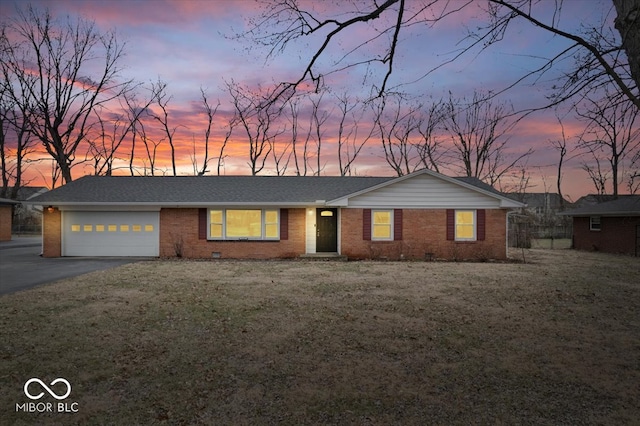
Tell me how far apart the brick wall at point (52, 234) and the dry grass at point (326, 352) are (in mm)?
9770

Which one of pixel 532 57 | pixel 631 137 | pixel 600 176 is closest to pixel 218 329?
pixel 532 57

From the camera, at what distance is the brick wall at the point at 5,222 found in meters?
30.3

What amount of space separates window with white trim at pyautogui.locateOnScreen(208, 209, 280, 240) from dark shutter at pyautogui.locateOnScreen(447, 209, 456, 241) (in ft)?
27.2

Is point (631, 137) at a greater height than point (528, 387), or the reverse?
point (631, 137)

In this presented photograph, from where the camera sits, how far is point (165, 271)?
1545 centimetres

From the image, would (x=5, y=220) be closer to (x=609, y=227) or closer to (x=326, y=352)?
(x=326, y=352)

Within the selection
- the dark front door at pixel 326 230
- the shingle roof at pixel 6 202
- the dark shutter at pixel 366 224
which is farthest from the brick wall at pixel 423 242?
the shingle roof at pixel 6 202

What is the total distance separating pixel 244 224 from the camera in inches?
808

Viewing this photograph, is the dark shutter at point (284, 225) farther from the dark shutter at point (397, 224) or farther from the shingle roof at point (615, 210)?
the shingle roof at point (615, 210)

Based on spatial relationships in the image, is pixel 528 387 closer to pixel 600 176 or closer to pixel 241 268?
pixel 241 268

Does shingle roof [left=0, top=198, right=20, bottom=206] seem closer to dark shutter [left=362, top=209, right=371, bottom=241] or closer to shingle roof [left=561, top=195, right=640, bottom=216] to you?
dark shutter [left=362, top=209, right=371, bottom=241]

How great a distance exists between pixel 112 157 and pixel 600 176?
4924 centimetres

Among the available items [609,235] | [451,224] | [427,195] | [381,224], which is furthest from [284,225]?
[609,235]

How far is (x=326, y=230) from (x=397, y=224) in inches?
138
